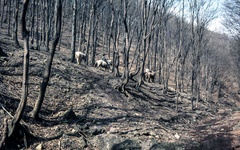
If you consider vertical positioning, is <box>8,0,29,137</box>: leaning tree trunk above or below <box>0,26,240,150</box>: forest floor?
above

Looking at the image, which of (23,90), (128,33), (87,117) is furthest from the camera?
(128,33)

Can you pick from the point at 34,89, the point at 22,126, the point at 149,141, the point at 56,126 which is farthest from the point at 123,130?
the point at 34,89

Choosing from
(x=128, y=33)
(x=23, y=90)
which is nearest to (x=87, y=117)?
(x=23, y=90)

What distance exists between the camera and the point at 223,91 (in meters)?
40.8

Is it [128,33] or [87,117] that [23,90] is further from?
[128,33]

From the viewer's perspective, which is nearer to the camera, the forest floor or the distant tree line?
the forest floor

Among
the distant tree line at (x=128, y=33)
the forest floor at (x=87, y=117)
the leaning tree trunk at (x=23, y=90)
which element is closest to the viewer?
the leaning tree trunk at (x=23, y=90)

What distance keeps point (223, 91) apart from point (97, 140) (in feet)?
124

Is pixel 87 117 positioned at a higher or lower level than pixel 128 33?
lower

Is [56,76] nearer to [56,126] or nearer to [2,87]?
[2,87]

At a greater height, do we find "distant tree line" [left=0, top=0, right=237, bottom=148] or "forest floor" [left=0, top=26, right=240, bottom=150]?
"distant tree line" [left=0, top=0, right=237, bottom=148]

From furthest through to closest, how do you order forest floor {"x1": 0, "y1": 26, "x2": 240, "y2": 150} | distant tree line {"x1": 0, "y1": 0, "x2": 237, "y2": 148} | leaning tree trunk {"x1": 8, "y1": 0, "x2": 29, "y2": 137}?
distant tree line {"x1": 0, "y1": 0, "x2": 237, "y2": 148}
forest floor {"x1": 0, "y1": 26, "x2": 240, "y2": 150}
leaning tree trunk {"x1": 8, "y1": 0, "x2": 29, "y2": 137}

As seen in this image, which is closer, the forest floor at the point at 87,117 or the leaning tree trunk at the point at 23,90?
the leaning tree trunk at the point at 23,90

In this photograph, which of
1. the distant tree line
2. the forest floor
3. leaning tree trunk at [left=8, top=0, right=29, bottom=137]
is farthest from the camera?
the distant tree line
